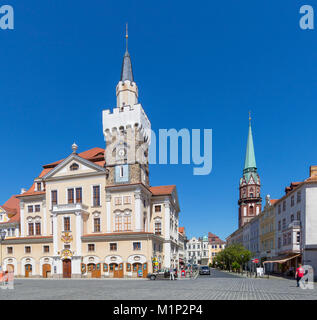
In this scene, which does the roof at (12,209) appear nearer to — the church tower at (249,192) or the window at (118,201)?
the window at (118,201)

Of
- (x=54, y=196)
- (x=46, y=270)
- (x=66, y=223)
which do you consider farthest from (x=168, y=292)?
(x=54, y=196)

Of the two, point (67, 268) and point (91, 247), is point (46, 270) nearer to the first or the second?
point (67, 268)

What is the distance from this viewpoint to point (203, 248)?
484 feet

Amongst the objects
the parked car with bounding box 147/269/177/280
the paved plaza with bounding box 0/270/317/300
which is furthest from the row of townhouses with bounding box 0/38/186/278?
the paved plaza with bounding box 0/270/317/300

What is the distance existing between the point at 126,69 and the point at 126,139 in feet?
50.0

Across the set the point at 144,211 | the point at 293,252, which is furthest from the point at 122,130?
the point at 293,252

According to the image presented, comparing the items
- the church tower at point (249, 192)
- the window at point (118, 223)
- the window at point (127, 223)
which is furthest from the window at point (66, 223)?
the church tower at point (249, 192)

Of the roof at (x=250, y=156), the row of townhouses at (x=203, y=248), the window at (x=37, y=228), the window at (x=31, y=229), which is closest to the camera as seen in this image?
the window at (x=37, y=228)

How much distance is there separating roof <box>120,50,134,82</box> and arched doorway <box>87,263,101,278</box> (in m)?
32.3

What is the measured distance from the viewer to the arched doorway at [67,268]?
4341cm

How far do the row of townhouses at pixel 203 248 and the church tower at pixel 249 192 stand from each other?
1440 inches
